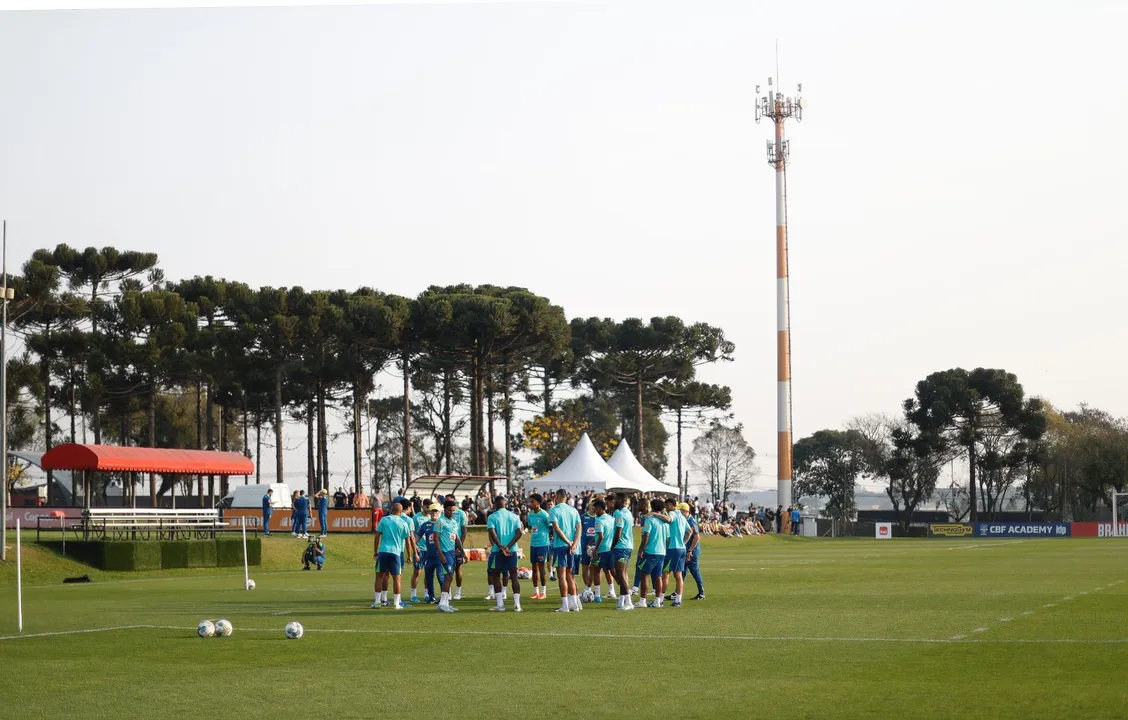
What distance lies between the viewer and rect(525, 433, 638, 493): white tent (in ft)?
205

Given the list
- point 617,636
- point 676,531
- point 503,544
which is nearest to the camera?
point 617,636

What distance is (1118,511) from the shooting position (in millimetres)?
80188

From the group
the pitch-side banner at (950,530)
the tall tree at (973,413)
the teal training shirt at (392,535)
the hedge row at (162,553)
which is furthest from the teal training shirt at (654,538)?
the tall tree at (973,413)

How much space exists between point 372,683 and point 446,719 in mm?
2244

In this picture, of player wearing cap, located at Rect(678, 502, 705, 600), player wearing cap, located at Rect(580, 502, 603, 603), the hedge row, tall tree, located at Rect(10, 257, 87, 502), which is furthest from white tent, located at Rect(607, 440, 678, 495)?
player wearing cap, located at Rect(678, 502, 705, 600)

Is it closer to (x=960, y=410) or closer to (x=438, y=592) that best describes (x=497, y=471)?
(x=960, y=410)

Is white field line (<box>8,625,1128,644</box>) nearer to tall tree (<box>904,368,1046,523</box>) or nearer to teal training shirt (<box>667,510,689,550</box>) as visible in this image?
teal training shirt (<box>667,510,689,550</box>)

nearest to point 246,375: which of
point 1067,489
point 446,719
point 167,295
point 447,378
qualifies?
point 167,295

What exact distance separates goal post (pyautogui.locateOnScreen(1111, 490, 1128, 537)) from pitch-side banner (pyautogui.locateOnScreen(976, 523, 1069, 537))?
3.08m

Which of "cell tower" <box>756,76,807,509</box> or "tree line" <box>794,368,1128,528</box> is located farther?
"tree line" <box>794,368,1128,528</box>

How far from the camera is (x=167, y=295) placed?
69.1 metres

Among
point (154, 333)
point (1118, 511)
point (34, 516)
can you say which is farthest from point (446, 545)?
point (1118, 511)

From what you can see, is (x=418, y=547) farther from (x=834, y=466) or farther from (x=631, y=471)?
(x=834, y=466)

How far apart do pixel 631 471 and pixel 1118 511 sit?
107 feet
